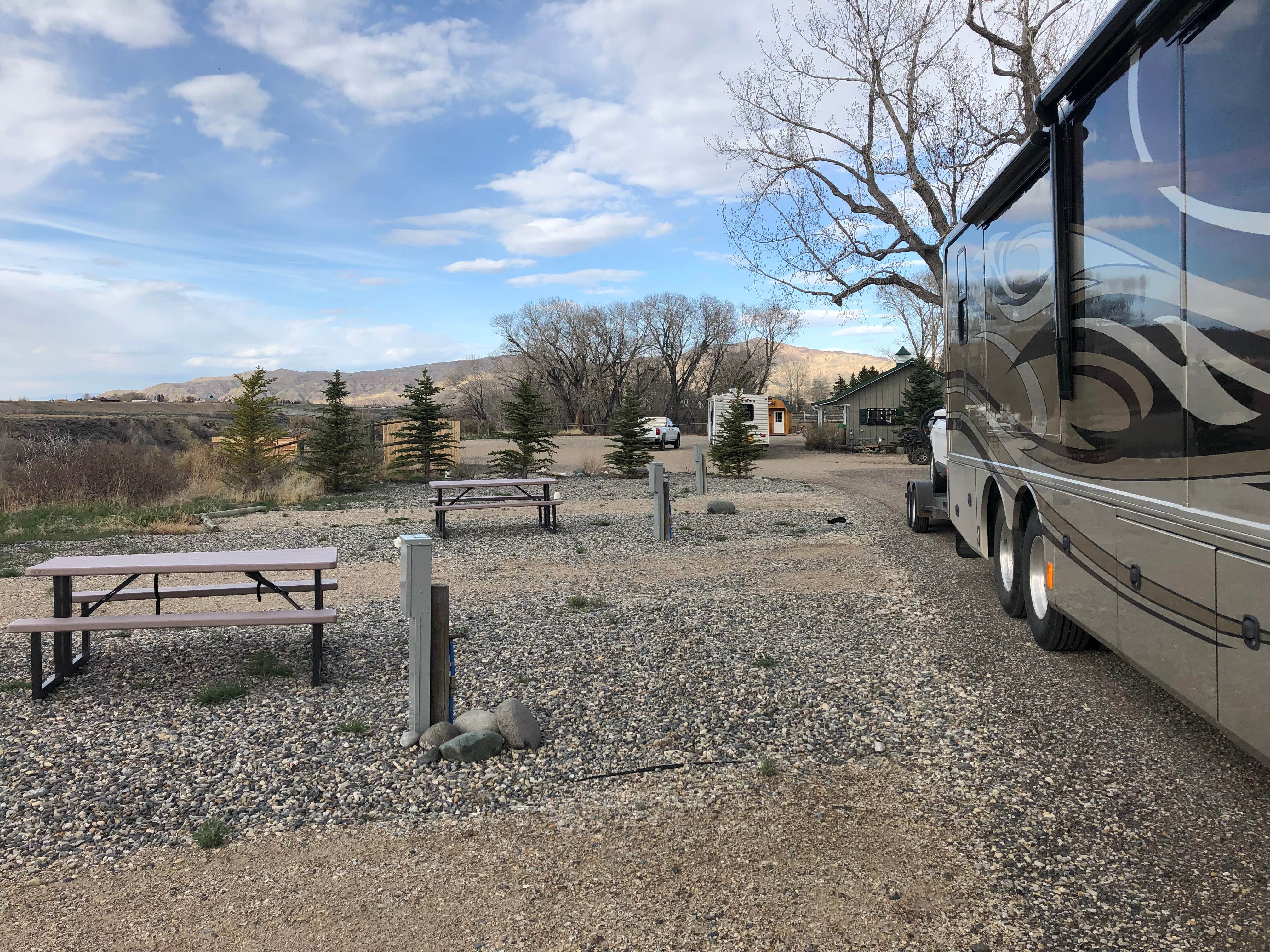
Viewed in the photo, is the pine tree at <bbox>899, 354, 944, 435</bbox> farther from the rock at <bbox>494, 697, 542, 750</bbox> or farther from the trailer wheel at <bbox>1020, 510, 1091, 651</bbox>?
the rock at <bbox>494, 697, 542, 750</bbox>

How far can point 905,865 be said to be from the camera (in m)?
3.04

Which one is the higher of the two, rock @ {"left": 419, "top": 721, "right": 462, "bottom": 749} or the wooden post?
the wooden post

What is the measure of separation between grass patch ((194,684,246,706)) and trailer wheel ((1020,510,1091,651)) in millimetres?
4813

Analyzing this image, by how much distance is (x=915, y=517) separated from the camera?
11750mm

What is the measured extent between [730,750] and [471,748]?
1230 millimetres

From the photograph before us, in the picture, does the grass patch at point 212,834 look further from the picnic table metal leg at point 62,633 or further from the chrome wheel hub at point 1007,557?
the chrome wheel hub at point 1007,557

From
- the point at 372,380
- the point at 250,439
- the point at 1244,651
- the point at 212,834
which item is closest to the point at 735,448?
the point at 250,439

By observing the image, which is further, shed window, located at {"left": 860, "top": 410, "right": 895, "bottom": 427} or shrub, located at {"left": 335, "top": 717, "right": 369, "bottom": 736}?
shed window, located at {"left": 860, "top": 410, "right": 895, "bottom": 427}

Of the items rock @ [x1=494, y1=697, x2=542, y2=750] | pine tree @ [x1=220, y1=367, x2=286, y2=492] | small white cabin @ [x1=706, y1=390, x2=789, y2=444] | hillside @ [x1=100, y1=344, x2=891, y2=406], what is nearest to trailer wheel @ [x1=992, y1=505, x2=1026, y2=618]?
rock @ [x1=494, y1=697, x2=542, y2=750]

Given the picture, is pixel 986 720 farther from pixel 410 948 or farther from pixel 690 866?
pixel 410 948

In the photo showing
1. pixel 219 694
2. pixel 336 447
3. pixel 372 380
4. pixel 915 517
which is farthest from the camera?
pixel 372 380

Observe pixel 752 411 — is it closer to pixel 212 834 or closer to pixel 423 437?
pixel 423 437

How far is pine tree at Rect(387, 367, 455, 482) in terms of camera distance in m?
20.6

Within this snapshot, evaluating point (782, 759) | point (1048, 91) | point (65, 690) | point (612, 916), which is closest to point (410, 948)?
point (612, 916)
